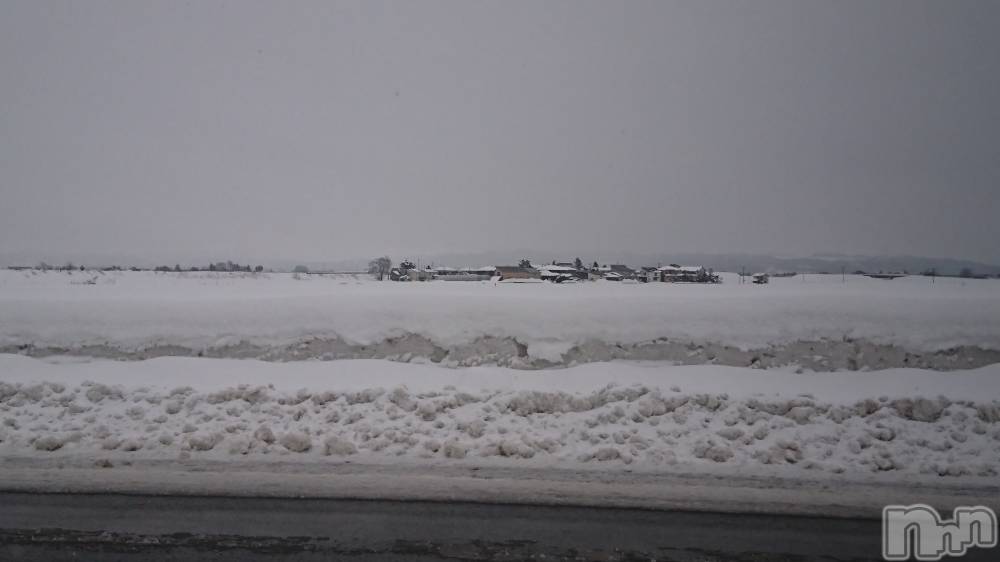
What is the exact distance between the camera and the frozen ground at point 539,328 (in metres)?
9.20

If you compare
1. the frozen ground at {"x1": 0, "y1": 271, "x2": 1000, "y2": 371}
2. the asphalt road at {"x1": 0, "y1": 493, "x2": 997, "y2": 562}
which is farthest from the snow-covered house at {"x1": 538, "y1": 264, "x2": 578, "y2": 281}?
the asphalt road at {"x1": 0, "y1": 493, "x2": 997, "y2": 562}

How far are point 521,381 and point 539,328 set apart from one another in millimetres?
1429

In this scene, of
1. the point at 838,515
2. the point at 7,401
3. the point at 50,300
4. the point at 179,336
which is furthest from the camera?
the point at 50,300

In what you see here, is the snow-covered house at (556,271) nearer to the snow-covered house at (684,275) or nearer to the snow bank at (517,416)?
the snow-covered house at (684,275)

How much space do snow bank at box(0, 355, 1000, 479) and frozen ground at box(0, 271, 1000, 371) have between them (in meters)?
0.51

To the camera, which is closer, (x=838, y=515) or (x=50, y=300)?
(x=838, y=515)

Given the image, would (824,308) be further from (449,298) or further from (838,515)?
(449,298)

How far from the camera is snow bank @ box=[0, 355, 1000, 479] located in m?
6.25

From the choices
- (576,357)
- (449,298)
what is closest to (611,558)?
(576,357)

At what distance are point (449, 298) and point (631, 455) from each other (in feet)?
17.4

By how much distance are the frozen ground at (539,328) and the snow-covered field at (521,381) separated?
0.03 metres

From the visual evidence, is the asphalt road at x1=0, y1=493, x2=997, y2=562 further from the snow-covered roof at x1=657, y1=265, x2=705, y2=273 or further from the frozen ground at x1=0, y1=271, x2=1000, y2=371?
the snow-covered roof at x1=657, y1=265, x2=705, y2=273

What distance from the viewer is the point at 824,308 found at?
31.5ft

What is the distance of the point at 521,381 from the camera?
344 inches
